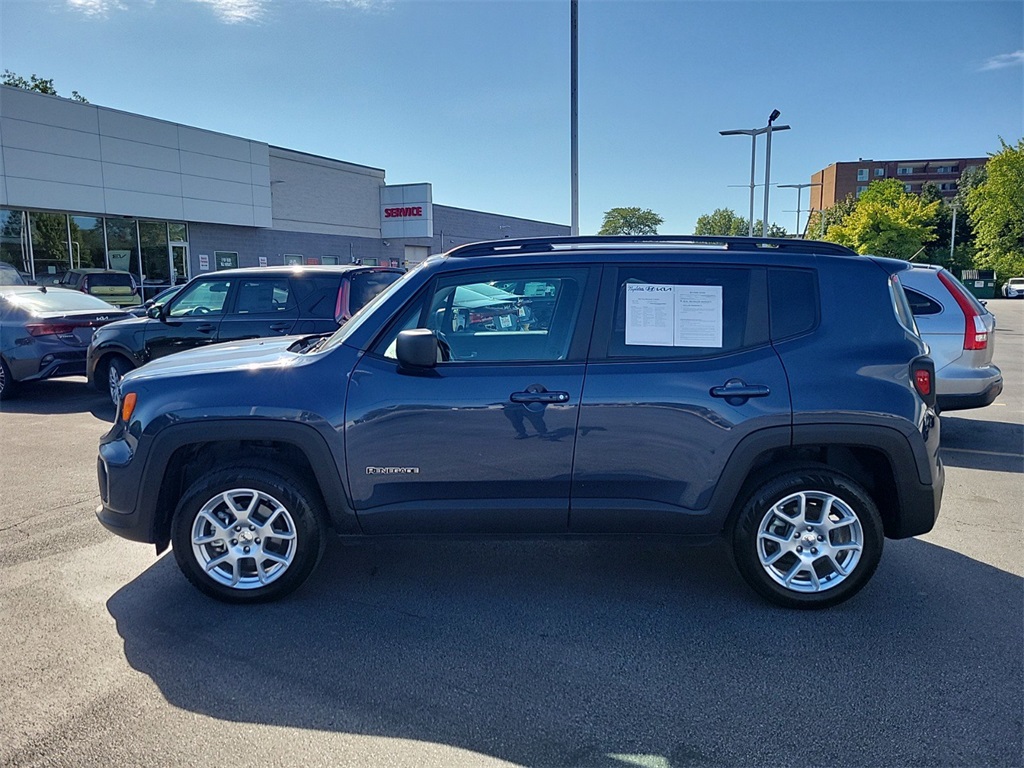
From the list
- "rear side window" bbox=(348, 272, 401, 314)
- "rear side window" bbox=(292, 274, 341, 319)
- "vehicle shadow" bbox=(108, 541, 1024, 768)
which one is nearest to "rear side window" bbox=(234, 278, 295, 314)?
"rear side window" bbox=(292, 274, 341, 319)

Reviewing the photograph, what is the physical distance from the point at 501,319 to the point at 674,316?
94 centimetres

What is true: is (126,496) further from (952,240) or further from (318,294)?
(952,240)

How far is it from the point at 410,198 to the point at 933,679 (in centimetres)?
3328

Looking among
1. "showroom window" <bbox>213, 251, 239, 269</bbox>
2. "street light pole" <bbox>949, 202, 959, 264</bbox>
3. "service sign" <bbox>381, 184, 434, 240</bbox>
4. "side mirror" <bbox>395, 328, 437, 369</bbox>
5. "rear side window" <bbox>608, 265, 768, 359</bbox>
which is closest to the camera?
"side mirror" <bbox>395, 328, 437, 369</bbox>

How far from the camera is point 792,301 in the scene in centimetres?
362

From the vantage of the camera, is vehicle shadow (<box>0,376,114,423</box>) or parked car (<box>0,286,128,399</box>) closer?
vehicle shadow (<box>0,376,114,423</box>)

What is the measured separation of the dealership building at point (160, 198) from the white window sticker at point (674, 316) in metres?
21.3

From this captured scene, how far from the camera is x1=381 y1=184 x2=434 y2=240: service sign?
111 ft

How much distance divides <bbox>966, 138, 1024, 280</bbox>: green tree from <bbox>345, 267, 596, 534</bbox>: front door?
64466mm

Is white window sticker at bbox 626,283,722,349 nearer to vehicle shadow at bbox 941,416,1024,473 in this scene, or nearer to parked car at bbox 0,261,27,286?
vehicle shadow at bbox 941,416,1024,473

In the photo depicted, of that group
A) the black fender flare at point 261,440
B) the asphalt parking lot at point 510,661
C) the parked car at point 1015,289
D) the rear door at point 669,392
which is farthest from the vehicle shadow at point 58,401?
the parked car at point 1015,289

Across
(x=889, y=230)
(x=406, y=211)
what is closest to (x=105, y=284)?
(x=406, y=211)

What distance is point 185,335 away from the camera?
8.52 metres

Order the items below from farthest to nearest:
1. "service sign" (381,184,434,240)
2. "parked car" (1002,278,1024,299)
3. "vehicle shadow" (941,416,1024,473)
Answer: "parked car" (1002,278,1024,299) < "service sign" (381,184,434,240) < "vehicle shadow" (941,416,1024,473)
